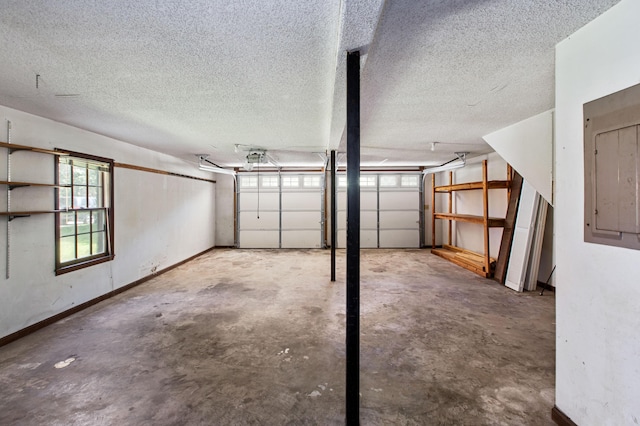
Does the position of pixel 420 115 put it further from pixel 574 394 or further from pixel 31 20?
pixel 31 20

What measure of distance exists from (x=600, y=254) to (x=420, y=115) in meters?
2.06

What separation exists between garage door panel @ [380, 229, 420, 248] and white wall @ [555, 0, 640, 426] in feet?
20.1

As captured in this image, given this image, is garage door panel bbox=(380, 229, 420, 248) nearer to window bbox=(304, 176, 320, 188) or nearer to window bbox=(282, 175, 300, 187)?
window bbox=(304, 176, 320, 188)

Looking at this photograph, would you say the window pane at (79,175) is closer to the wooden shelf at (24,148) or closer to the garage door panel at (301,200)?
the wooden shelf at (24,148)

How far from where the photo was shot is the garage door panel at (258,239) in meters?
7.77

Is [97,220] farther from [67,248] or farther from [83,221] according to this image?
[67,248]

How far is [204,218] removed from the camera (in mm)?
7051

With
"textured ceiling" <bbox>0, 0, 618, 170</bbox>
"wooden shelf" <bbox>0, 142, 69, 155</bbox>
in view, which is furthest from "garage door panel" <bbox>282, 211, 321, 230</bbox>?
"wooden shelf" <bbox>0, 142, 69, 155</bbox>

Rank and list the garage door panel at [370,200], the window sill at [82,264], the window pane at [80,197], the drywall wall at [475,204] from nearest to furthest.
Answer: the window sill at [82,264] < the window pane at [80,197] < the drywall wall at [475,204] < the garage door panel at [370,200]

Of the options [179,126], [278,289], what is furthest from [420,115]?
[278,289]

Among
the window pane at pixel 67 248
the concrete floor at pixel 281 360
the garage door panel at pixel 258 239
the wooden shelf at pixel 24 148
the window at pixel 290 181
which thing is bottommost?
the concrete floor at pixel 281 360

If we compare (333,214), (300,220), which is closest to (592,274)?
(333,214)

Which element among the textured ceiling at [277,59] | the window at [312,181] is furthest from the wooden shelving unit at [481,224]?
the window at [312,181]

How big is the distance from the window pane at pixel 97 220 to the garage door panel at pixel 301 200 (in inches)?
178
